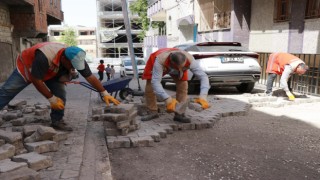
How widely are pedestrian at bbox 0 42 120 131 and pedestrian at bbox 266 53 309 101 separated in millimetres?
4552

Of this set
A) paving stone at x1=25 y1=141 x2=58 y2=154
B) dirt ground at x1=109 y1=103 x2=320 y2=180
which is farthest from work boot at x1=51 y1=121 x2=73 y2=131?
dirt ground at x1=109 y1=103 x2=320 y2=180

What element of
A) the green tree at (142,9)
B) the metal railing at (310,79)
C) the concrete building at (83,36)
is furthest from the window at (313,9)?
the concrete building at (83,36)

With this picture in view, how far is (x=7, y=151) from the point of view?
11.0 feet

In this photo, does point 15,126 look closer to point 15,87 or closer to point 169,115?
point 15,87

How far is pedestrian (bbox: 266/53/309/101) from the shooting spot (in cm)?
700

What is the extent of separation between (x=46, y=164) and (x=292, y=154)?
9.89ft

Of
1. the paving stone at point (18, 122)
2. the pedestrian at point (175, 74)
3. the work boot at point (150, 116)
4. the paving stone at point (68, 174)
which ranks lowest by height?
the paving stone at point (68, 174)

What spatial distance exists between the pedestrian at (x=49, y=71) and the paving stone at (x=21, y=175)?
4.94 feet

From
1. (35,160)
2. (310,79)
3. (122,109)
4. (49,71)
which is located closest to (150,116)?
(122,109)

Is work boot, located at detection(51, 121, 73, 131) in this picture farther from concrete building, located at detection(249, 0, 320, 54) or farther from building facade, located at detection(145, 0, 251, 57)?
building facade, located at detection(145, 0, 251, 57)

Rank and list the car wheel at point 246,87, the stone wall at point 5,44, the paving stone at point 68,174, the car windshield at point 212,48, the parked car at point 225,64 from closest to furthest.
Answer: the paving stone at point 68,174 < the parked car at point 225,64 < the car windshield at point 212,48 < the car wheel at point 246,87 < the stone wall at point 5,44

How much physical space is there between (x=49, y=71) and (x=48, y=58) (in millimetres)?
315

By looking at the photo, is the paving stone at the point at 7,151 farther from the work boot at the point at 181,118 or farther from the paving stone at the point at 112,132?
the work boot at the point at 181,118

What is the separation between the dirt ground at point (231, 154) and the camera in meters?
3.21
